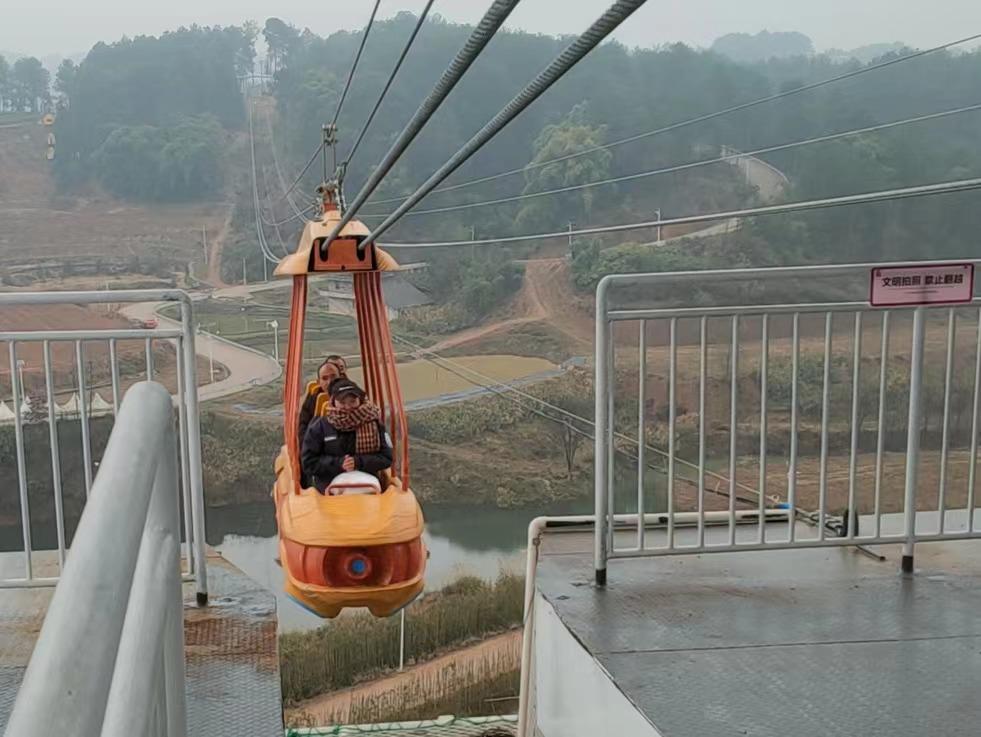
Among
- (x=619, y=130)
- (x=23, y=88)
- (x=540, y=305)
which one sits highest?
(x=23, y=88)

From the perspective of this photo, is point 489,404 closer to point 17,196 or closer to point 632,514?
point 17,196

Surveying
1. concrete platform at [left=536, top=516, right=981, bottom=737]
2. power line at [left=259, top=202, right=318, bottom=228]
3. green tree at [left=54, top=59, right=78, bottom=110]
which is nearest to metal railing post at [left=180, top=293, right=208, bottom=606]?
concrete platform at [left=536, top=516, right=981, bottom=737]

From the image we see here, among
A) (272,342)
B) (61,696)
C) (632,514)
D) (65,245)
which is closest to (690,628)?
(632,514)

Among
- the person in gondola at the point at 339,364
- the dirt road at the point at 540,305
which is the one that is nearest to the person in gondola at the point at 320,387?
the person in gondola at the point at 339,364

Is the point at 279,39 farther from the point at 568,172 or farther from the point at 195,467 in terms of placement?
the point at 195,467

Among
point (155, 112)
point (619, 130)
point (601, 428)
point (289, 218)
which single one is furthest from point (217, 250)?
point (601, 428)

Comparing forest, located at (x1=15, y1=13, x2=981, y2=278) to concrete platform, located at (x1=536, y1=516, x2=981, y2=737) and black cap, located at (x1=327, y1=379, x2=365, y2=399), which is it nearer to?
black cap, located at (x1=327, y1=379, x2=365, y2=399)
